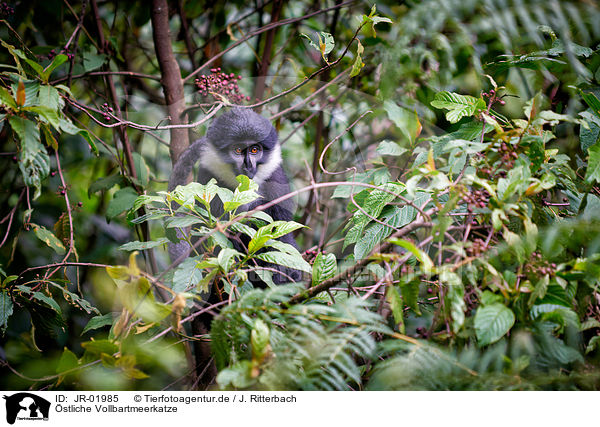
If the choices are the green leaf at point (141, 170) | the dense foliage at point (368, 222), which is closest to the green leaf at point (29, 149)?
the dense foliage at point (368, 222)

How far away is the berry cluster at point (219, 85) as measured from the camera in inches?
49.9

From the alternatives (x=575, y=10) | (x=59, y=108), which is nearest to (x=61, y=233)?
(x=59, y=108)

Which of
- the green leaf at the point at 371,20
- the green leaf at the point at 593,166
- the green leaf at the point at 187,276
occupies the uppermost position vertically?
the green leaf at the point at 371,20

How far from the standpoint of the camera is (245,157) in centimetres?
159

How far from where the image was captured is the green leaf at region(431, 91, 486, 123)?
0.94m

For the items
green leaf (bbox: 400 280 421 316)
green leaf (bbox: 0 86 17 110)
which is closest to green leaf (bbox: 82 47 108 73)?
green leaf (bbox: 0 86 17 110)

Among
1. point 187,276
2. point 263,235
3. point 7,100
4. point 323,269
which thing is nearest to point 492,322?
point 323,269

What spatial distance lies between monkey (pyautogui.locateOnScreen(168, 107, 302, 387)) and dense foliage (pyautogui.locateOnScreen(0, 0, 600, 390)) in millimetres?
74

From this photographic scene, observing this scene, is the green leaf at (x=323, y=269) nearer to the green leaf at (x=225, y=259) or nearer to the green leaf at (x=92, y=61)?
the green leaf at (x=225, y=259)

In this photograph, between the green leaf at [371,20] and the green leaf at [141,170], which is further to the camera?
the green leaf at [141,170]

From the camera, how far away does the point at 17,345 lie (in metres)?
1.63
